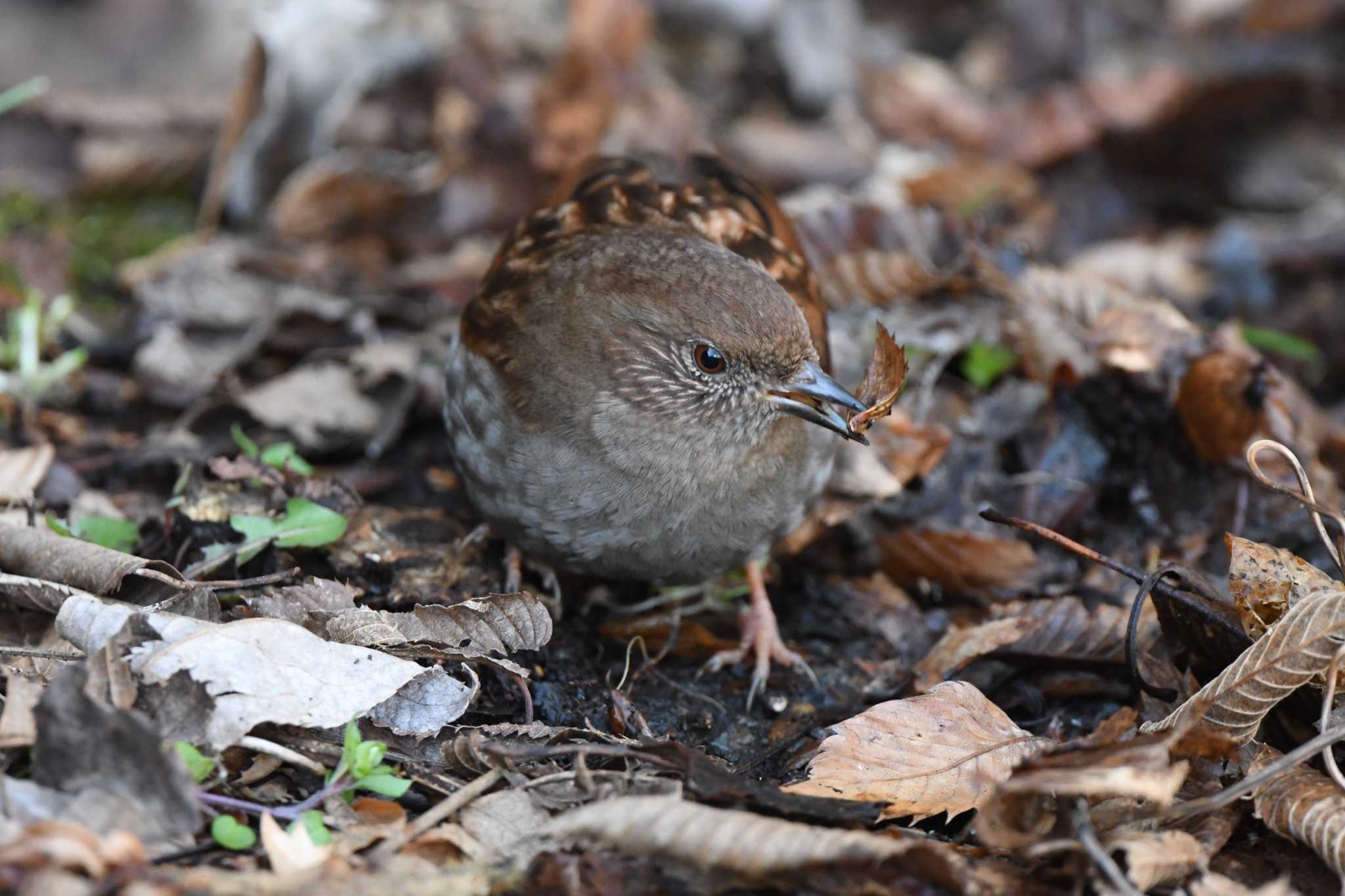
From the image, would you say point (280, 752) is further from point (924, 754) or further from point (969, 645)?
point (969, 645)

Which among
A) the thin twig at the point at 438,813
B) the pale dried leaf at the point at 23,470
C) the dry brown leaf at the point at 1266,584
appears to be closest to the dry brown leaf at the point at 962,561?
the dry brown leaf at the point at 1266,584

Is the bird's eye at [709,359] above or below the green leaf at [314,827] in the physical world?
above

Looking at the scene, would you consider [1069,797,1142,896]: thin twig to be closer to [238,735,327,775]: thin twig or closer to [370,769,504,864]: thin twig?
[370,769,504,864]: thin twig

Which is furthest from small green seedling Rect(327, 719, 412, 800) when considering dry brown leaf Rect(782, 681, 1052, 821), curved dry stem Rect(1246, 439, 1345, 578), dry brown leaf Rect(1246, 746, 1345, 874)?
curved dry stem Rect(1246, 439, 1345, 578)

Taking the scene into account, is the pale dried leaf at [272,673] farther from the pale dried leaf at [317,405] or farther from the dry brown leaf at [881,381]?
the pale dried leaf at [317,405]

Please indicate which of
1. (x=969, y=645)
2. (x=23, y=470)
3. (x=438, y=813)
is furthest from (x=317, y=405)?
(x=969, y=645)

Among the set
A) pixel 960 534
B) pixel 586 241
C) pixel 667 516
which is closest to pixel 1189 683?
pixel 960 534
